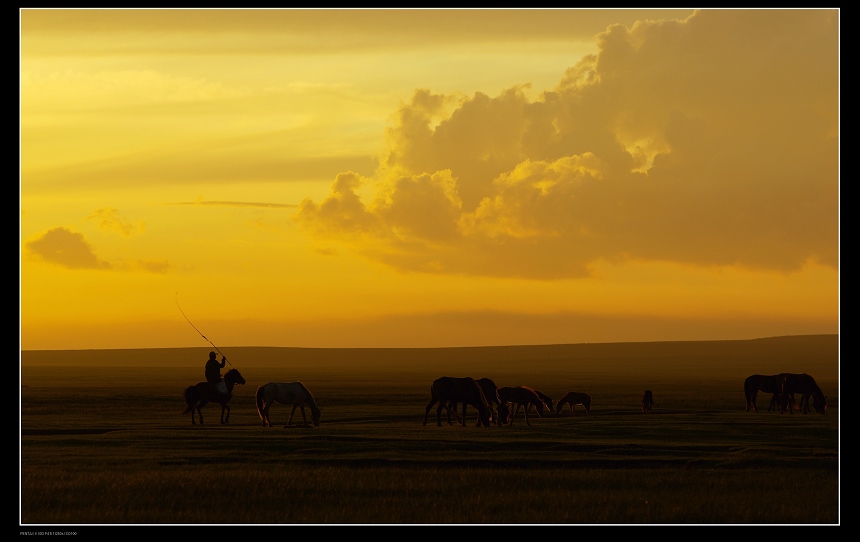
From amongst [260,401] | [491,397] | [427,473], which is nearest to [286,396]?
[260,401]

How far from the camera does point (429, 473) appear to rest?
78.5ft

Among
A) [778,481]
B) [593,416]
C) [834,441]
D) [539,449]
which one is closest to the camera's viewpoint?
[778,481]

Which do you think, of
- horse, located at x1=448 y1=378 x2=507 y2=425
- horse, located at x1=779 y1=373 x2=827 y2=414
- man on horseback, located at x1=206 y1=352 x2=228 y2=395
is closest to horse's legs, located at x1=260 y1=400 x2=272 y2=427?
man on horseback, located at x1=206 y1=352 x2=228 y2=395

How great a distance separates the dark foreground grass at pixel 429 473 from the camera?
20.0 meters

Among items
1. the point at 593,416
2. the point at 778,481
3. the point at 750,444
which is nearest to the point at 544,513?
the point at 778,481

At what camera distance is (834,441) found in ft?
104

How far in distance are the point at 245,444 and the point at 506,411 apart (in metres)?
11.5

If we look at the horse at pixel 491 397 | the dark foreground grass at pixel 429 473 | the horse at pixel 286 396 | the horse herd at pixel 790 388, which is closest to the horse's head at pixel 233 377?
the horse at pixel 286 396

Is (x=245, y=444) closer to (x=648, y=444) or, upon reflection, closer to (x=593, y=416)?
(x=648, y=444)

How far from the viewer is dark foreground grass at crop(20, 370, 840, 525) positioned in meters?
20.0

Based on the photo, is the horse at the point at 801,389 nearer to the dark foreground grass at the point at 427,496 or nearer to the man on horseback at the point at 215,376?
the dark foreground grass at the point at 427,496

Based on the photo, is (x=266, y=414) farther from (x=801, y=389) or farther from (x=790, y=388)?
(x=801, y=389)

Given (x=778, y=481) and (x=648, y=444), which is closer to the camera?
(x=778, y=481)

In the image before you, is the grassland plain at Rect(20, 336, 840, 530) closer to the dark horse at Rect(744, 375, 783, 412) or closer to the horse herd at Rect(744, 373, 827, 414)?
the horse herd at Rect(744, 373, 827, 414)
